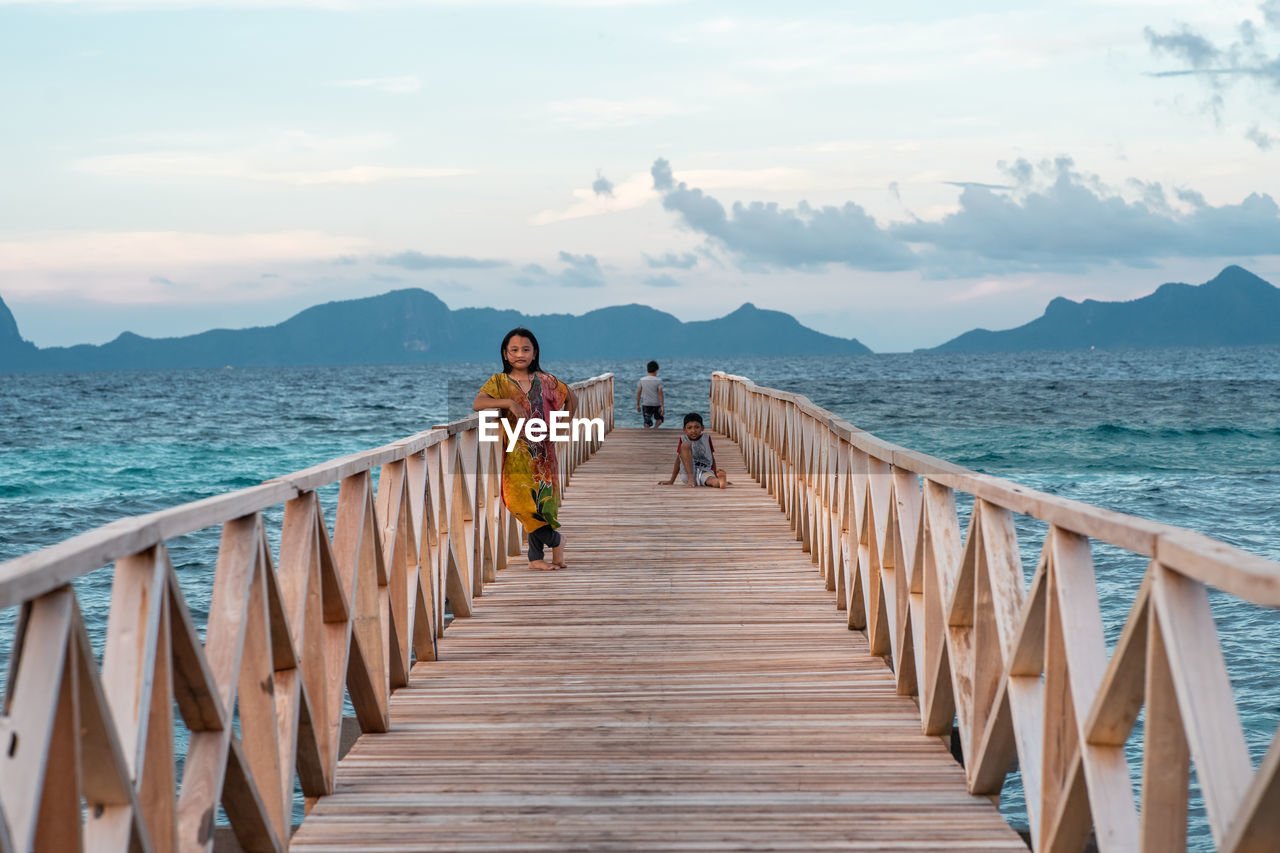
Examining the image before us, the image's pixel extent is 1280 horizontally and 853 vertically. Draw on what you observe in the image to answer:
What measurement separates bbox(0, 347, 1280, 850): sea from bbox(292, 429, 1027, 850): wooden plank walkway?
7.33 feet

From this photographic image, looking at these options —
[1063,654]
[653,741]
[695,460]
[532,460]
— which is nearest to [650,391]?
[695,460]

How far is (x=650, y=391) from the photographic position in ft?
70.0

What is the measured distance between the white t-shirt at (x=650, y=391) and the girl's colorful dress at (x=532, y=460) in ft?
44.9

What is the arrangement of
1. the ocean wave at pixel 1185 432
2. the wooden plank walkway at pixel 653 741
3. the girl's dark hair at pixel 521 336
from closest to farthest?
1. the wooden plank walkway at pixel 653 741
2. the girl's dark hair at pixel 521 336
3. the ocean wave at pixel 1185 432

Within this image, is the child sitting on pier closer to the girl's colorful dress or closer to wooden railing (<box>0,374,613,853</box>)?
the girl's colorful dress

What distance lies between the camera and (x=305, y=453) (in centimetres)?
3681

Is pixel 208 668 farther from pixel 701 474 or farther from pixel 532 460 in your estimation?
pixel 701 474

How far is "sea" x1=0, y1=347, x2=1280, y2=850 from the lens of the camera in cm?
1209

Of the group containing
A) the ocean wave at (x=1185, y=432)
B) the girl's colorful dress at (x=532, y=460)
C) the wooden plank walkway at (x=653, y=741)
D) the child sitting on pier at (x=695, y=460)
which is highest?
the girl's colorful dress at (x=532, y=460)

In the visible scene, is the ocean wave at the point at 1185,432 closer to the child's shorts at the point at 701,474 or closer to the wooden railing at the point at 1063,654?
the child's shorts at the point at 701,474

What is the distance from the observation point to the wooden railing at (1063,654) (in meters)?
1.77

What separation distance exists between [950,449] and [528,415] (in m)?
29.2

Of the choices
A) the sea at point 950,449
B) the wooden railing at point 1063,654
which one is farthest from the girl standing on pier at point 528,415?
the sea at point 950,449

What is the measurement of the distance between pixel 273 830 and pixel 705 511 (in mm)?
7900
